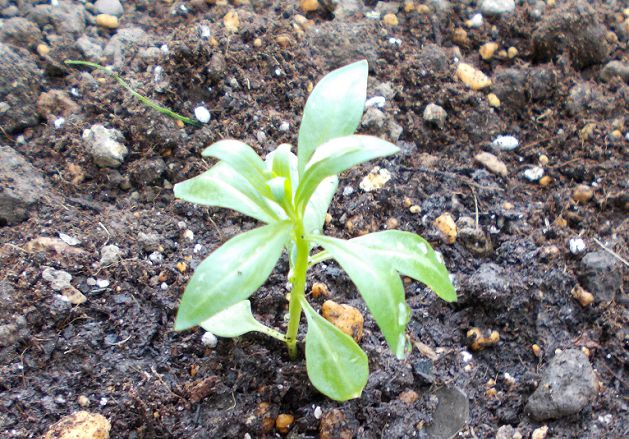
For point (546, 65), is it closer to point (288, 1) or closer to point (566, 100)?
point (566, 100)

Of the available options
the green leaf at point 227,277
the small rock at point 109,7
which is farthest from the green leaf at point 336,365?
the small rock at point 109,7

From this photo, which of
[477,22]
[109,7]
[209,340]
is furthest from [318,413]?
[109,7]

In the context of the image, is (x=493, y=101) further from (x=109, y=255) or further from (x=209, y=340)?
(x=109, y=255)

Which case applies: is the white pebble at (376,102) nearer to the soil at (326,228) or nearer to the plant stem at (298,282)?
the soil at (326,228)

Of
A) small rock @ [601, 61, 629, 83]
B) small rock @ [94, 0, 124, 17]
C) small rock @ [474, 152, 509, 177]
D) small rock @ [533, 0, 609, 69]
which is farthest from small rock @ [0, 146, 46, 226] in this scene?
small rock @ [601, 61, 629, 83]

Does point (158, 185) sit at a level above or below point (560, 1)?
below

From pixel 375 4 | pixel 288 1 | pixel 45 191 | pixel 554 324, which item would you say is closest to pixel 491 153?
pixel 554 324
